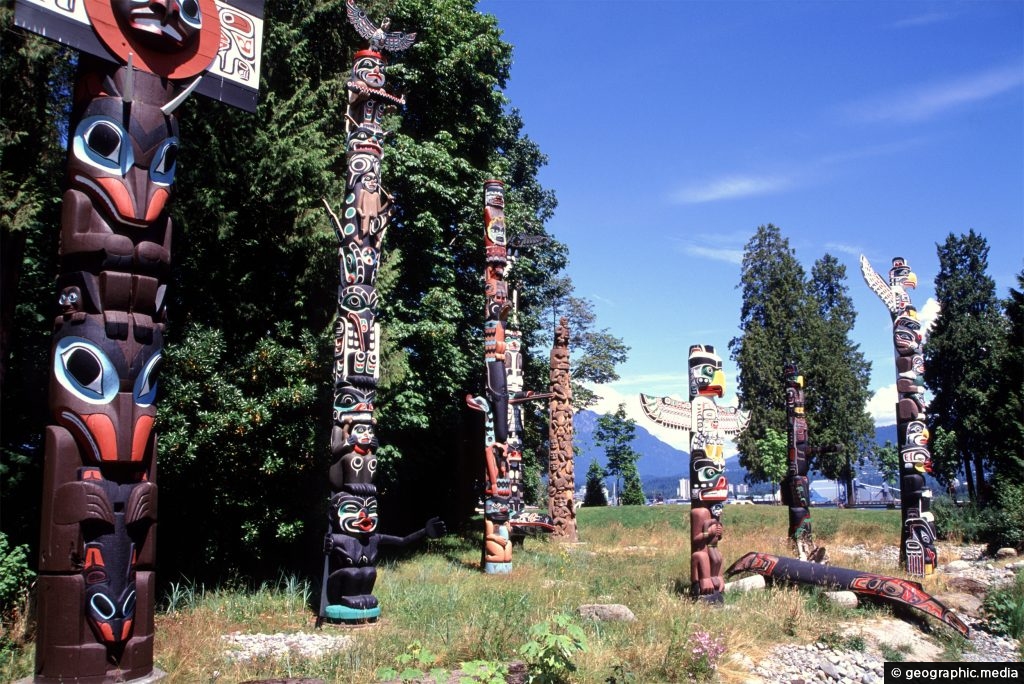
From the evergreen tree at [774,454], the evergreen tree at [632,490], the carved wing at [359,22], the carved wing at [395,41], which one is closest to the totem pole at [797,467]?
the carved wing at [395,41]

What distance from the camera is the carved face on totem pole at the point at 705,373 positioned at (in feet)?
32.6

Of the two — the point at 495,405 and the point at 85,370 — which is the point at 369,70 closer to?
the point at 495,405

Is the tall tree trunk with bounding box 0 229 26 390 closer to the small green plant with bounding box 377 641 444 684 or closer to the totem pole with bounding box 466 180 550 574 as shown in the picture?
the small green plant with bounding box 377 641 444 684

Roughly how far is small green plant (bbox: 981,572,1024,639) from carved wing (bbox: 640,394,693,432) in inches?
171

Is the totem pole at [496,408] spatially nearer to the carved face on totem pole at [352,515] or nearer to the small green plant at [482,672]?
the carved face on totem pole at [352,515]

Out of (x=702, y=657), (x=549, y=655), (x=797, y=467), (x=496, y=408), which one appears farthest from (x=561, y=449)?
(x=549, y=655)

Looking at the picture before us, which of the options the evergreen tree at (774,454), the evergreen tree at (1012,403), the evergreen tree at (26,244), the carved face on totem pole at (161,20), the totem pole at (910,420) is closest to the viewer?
the carved face on totem pole at (161,20)

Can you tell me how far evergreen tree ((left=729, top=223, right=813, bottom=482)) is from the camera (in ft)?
108

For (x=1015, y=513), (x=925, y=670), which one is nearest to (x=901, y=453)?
(x=1015, y=513)

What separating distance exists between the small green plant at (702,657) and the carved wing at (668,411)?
313 cm

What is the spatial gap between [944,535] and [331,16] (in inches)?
723

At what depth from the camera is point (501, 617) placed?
7762 mm

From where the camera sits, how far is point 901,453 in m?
14.0

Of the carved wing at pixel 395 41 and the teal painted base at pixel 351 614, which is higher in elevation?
the carved wing at pixel 395 41
